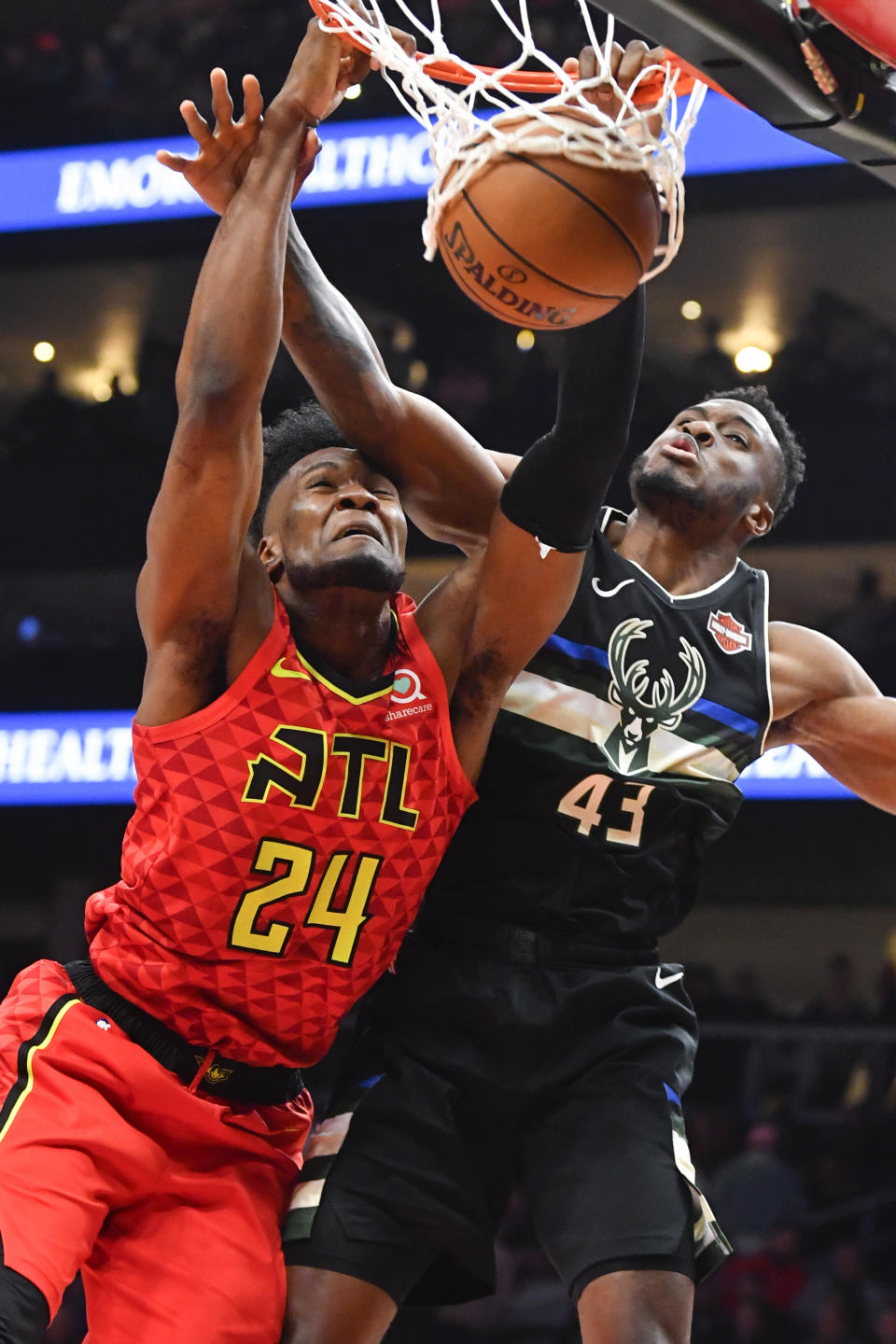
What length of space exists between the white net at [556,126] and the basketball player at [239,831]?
0.89 feet

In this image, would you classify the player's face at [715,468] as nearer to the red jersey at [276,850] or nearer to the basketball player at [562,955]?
the basketball player at [562,955]

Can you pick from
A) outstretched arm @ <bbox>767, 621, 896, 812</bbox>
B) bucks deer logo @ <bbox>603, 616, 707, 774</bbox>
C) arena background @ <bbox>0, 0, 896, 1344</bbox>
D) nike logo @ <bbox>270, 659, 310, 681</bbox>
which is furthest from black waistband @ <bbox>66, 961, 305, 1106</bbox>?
arena background @ <bbox>0, 0, 896, 1344</bbox>

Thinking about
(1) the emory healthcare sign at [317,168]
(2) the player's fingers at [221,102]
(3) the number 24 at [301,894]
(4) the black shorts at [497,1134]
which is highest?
(1) the emory healthcare sign at [317,168]

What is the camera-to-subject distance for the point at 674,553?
3467 mm

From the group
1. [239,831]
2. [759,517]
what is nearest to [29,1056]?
[239,831]

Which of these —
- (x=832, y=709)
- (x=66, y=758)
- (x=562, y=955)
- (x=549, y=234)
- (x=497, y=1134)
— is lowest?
(x=66, y=758)

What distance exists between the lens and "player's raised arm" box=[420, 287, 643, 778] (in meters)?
2.70

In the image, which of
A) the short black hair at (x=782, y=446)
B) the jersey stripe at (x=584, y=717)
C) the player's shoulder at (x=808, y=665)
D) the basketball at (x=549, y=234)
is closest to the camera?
the basketball at (x=549, y=234)

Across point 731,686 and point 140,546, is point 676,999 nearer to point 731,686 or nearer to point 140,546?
point 731,686

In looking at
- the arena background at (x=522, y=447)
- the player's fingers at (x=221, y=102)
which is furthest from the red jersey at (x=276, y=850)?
the arena background at (x=522, y=447)

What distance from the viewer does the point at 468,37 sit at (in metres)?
8.99

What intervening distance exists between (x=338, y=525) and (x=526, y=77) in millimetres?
852

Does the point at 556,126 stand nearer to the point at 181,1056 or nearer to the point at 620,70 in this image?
the point at 620,70

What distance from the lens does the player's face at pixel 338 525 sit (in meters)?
2.83
